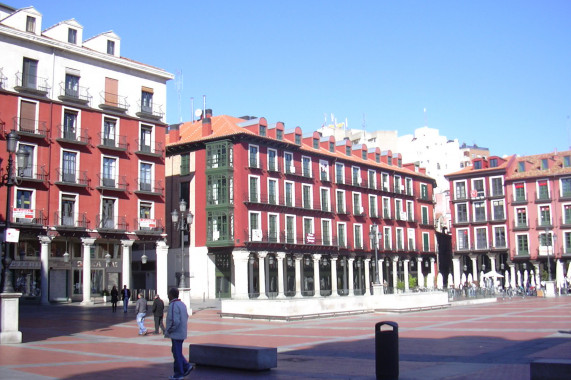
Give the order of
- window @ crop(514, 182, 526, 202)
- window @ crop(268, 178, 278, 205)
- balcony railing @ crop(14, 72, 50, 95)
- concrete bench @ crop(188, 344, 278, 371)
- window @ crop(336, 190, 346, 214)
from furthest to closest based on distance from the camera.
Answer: window @ crop(514, 182, 526, 202), window @ crop(336, 190, 346, 214), window @ crop(268, 178, 278, 205), balcony railing @ crop(14, 72, 50, 95), concrete bench @ crop(188, 344, 278, 371)

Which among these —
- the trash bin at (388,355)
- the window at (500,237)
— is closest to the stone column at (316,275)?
the window at (500,237)

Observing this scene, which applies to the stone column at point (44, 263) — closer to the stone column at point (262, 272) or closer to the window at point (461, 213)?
the stone column at point (262, 272)

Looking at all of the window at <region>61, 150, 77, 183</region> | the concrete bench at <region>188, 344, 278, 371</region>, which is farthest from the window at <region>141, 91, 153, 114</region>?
the concrete bench at <region>188, 344, 278, 371</region>

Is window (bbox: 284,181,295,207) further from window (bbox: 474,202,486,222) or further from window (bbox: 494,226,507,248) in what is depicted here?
window (bbox: 494,226,507,248)

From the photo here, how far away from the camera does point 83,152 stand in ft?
149

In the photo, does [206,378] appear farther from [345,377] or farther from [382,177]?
[382,177]

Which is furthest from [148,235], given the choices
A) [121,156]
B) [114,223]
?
[121,156]

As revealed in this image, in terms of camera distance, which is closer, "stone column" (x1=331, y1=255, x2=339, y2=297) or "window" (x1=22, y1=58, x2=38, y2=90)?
"window" (x1=22, y1=58, x2=38, y2=90)

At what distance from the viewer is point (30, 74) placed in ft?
141

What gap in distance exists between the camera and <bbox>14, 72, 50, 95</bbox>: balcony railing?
1655 inches

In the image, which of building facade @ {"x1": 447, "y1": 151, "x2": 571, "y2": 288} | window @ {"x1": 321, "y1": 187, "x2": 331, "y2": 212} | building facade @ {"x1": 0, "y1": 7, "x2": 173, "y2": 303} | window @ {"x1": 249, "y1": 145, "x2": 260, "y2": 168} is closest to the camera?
building facade @ {"x1": 0, "y1": 7, "x2": 173, "y2": 303}

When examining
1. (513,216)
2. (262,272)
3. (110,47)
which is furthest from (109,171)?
(513,216)

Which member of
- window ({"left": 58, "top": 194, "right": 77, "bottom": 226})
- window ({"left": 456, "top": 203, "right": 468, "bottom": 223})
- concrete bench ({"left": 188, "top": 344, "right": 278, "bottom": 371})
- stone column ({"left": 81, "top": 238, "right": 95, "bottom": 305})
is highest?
window ({"left": 456, "top": 203, "right": 468, "bottom": 223})

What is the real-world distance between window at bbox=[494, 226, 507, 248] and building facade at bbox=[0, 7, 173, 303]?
150 ft
